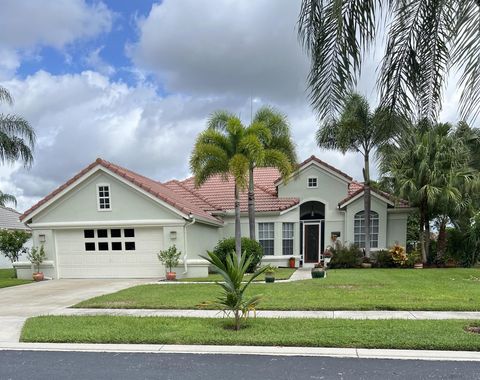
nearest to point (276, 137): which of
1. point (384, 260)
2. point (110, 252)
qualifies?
point (384, 260)

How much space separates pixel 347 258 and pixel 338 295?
9026mm

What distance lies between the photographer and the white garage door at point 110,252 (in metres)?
17.0

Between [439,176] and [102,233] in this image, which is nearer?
[102,233]

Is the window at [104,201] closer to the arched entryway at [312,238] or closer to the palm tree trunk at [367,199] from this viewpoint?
the arched entryway at [312,238]

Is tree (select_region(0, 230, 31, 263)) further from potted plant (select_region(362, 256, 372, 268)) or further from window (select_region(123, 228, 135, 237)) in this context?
potted plant (select_region(362, 256, 372, 268))

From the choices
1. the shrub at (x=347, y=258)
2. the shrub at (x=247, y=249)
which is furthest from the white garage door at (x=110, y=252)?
the shrub at (x=347, y=258)

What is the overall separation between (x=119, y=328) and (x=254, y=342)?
8.46 feet

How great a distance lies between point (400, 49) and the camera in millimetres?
5043

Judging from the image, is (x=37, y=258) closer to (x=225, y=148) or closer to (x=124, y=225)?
(x=124, y=225)

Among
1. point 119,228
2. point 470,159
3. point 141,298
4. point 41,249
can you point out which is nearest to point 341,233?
point 470,159

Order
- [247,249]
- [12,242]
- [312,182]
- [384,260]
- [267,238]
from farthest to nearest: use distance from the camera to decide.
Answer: [312,182] < [267,238] < [12,242] < [384,260] < [247,249]

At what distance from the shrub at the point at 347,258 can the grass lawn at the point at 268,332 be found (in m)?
11.7

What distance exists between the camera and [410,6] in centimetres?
474

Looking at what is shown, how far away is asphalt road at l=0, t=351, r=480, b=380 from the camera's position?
16.1ft
